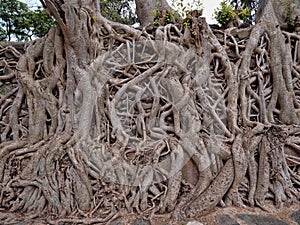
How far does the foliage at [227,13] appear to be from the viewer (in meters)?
3.40

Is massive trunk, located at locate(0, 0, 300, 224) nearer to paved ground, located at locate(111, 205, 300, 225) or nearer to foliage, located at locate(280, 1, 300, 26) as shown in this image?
paved ground, located at locate(111, 205, 300, 225)

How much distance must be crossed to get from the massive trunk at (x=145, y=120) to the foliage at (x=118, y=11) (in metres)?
3.58

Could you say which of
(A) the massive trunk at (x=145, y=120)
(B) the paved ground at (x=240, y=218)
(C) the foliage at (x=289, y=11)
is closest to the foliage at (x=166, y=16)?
(A) the massive trunk at (x=145, y=120)

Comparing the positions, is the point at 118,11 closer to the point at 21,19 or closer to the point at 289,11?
the point at 21,19

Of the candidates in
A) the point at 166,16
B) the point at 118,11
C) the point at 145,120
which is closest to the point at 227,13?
the point at 166,16

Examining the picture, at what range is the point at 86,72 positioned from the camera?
9.05 feet

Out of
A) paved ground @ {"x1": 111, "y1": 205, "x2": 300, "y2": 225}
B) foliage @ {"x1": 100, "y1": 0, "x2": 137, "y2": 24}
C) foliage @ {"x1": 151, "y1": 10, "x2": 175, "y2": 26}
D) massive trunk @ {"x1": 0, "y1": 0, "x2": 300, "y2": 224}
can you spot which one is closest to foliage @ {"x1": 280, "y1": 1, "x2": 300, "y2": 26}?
massive trunk @ {"x1": 0, "y1": 0, "x2": 300, "y2": 224}

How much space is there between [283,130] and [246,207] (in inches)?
39.0

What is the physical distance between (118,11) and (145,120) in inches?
214

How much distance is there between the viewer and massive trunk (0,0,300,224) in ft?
7.61

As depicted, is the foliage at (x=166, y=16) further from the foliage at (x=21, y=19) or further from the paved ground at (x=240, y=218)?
the foliage at (x=21, y=19)

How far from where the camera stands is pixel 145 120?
2.73m

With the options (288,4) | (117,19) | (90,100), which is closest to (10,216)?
(90,100)

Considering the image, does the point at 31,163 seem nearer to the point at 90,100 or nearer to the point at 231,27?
the point at 90,100
